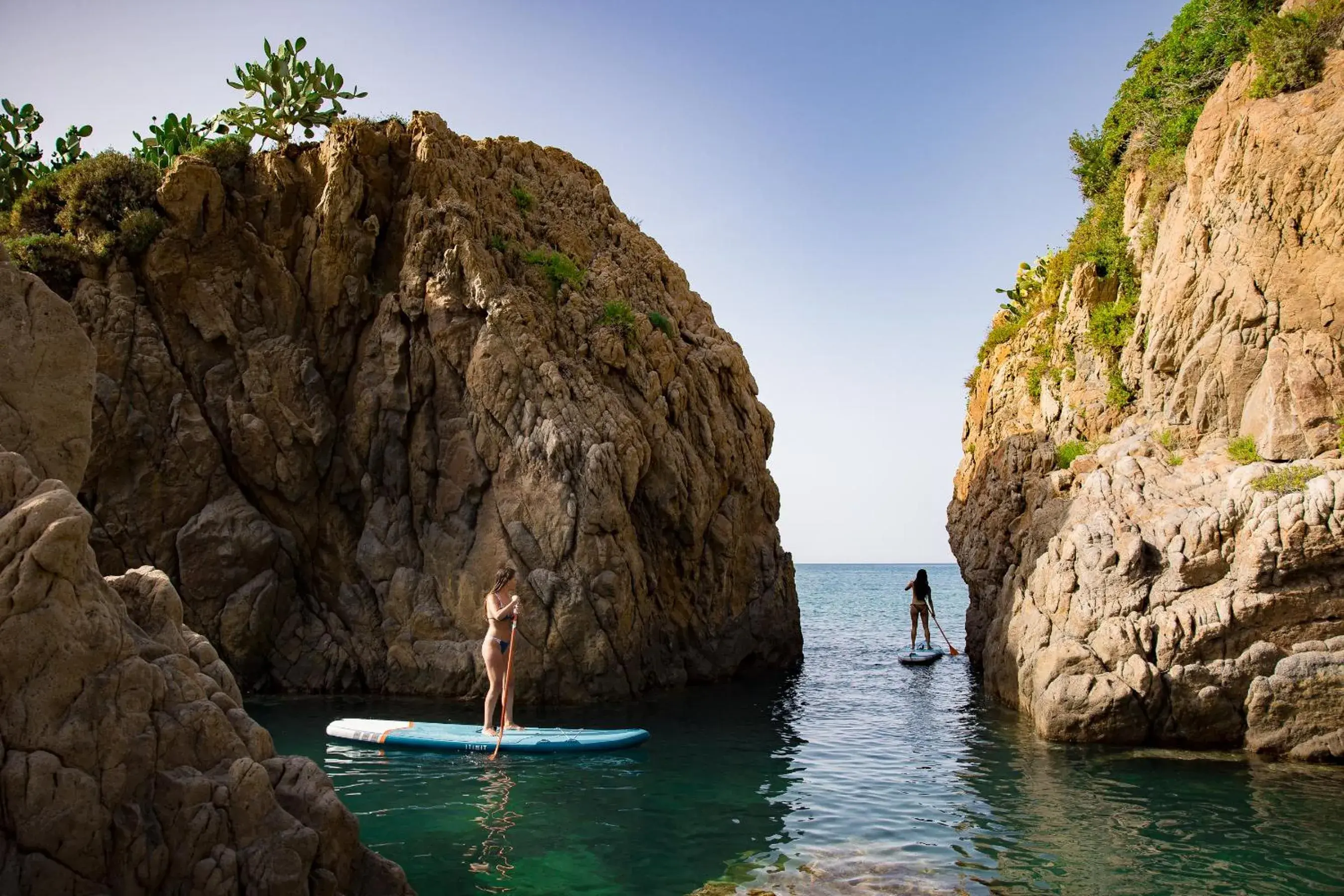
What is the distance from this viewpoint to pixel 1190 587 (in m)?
15.1

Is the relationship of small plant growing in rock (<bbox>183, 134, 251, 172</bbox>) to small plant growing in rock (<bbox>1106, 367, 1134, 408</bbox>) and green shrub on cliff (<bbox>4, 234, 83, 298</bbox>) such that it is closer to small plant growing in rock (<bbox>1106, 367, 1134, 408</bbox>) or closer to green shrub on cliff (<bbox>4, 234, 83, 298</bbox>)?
green shrub on cliff (<bbox>4, 234, 83, 298</bbox>)

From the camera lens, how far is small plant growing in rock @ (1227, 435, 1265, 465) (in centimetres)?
1593

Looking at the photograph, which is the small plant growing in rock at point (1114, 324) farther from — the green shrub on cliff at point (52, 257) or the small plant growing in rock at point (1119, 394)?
the green shrub on cliff at point (52, 257)

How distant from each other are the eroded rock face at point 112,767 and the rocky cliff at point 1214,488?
43.4 feet

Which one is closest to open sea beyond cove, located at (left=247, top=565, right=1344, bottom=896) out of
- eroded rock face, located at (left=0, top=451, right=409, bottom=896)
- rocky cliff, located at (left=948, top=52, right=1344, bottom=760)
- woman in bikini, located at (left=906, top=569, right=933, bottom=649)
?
rocky cliff, located at (left=948, top=52, right=1344, bottom=760)

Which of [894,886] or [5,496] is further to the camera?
[894,886]

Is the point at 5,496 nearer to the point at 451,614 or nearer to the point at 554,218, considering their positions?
the point at 451,614

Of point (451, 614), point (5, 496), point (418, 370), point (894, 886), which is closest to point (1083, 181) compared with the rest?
point (418, 370)

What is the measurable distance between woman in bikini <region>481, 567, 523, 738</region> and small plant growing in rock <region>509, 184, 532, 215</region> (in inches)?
500

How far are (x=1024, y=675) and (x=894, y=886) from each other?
988 centimetres

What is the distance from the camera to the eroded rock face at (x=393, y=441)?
1983cm

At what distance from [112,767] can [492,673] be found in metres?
9.58

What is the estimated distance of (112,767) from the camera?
6.49 m

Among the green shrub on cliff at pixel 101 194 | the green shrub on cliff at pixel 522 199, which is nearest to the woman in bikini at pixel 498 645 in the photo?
the green shrub on cliff at pixel 522 199
